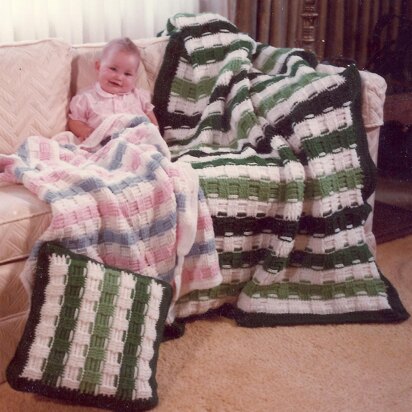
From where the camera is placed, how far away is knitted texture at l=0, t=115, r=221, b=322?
5.48ft

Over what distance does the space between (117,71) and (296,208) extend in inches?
30.8

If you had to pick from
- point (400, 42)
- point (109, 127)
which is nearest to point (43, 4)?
point (109, 127)

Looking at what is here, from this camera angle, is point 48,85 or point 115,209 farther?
point 48,85

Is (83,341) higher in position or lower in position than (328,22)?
lower

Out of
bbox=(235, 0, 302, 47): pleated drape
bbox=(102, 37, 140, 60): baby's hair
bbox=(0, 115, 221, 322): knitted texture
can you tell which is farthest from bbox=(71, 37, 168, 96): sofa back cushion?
bbox=(235, 0, 302, 47): pleated drape

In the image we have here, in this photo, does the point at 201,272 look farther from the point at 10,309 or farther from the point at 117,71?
the point at 117,71

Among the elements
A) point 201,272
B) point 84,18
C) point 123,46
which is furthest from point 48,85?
point 201,272

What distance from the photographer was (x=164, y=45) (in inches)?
96.8

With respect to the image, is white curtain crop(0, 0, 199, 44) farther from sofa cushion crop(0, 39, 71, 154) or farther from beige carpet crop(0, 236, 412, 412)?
beige carpet crop(0, 236, 412, 412)

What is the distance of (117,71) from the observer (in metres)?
2.22

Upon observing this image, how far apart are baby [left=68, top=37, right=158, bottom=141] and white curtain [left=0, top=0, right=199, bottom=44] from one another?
14.8 inches

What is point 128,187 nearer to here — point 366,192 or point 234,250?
point 234,250

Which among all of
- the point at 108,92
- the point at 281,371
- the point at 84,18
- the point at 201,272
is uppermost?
the point at 84,18

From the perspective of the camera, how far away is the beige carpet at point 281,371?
5.27 ft
